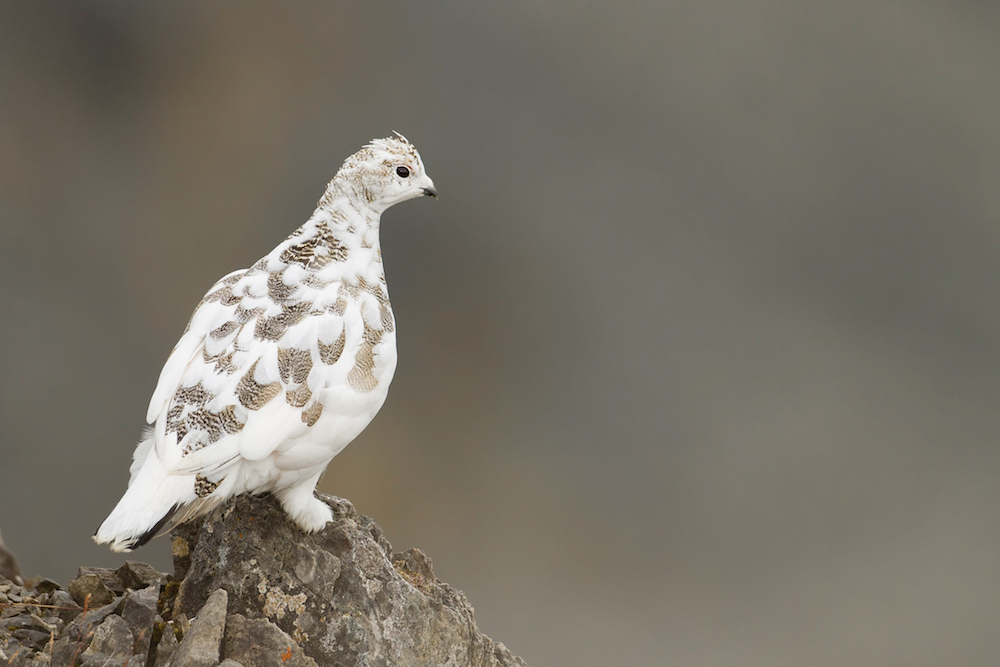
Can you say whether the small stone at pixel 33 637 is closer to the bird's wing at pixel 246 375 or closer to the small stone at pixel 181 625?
the small stone at pixel 181 625

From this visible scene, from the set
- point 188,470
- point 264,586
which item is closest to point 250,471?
point 188,470

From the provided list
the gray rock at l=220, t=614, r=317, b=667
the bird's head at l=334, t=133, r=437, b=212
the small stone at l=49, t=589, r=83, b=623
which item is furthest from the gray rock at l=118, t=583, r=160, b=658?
the bird's head at l=334, t=133, r=437, b=212

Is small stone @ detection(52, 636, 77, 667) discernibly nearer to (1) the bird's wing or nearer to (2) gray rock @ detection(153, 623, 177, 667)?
(2) gray rock @ detection(153, 623, 177, 667)

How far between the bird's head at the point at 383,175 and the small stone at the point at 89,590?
2023 mm

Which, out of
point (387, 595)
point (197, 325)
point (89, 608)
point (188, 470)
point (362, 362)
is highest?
point (362, 362)

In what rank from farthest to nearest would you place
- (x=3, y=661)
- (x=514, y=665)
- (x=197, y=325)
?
(x=514, y=665) → (x=197, y=325) → (x=3, y=661)

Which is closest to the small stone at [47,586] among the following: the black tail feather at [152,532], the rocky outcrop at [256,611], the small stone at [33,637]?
the rocky outcrop at [256,611]

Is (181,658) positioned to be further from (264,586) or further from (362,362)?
(362,362)

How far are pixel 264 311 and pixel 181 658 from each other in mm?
1274

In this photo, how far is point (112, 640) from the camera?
315cm

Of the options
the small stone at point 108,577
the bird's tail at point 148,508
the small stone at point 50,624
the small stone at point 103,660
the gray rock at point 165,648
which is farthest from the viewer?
the small stone at point 108,577

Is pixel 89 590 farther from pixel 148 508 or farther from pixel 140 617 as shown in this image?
pixel 148 508

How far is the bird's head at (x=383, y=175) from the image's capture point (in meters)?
3.53

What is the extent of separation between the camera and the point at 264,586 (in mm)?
3371
